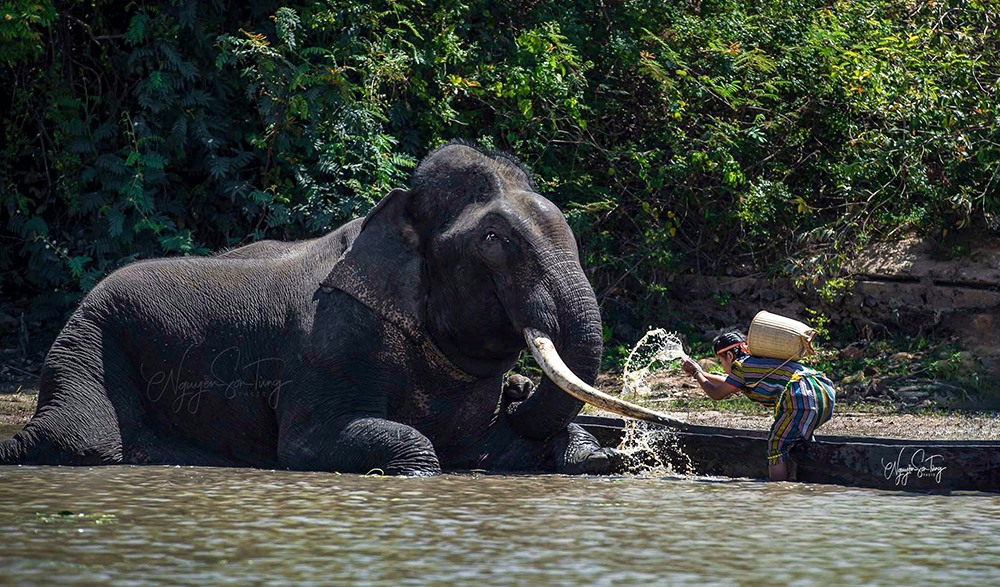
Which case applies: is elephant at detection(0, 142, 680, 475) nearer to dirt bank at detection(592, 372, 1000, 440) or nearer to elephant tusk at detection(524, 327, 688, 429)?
elephant tusk at detection(524, 327, 688, 429)

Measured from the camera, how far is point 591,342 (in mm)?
7742

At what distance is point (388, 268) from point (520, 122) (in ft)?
17.5

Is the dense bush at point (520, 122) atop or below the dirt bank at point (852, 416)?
atop

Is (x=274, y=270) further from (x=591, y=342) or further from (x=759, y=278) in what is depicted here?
(x=759, y=278)

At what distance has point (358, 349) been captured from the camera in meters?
8.26

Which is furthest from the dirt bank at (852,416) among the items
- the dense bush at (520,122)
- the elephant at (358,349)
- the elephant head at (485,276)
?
the elephant head at (485,276)

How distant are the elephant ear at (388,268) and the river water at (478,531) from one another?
3.30 ft

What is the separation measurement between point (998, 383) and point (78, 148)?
7.88 m

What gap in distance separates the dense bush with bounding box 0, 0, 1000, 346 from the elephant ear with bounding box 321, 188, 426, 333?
3979mm

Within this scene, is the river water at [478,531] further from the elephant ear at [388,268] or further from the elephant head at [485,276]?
the elephant ear at [388,268]

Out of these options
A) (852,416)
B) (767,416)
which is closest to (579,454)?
(767,416)
